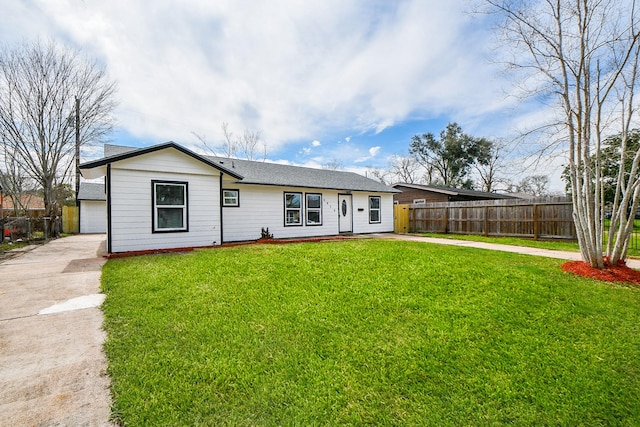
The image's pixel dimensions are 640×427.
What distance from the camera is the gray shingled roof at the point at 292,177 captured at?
39.3 feet

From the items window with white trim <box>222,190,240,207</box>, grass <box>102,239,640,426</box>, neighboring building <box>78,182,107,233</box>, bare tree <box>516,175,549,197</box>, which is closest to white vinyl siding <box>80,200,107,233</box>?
neighboring building <box>78,182,107,233</box>

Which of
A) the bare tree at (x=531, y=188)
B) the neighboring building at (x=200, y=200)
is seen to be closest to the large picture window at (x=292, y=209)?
the neighboring building at (x=200, y=200)

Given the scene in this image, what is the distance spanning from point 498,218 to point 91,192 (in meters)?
24.8

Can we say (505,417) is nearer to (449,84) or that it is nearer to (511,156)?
(511,156)

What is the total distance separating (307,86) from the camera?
12.1 m

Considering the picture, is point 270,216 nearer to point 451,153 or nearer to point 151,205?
point 151,205

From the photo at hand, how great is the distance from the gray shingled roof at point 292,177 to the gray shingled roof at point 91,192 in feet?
33.5

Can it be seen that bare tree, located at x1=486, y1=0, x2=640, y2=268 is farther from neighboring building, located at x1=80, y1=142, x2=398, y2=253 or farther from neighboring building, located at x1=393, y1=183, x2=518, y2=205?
neighboring building, located at x1=393, y1=183, x2=518, y2=205

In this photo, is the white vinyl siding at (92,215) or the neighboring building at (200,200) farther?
the white vinyl siding at (92,215)

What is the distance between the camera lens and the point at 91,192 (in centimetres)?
1878

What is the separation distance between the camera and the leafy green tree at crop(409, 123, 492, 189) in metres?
29.5

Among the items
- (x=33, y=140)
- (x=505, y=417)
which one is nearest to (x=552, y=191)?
(x=505, y=417)

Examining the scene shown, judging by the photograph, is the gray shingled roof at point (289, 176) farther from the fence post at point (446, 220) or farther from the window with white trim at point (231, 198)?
the fence post at point (446, 220)

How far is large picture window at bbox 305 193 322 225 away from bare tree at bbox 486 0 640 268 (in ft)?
28.9
